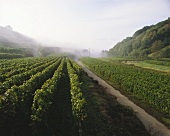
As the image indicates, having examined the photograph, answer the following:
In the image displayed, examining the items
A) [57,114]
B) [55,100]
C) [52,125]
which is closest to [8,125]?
[52,125]

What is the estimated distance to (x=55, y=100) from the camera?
1831cm

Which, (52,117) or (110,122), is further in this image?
(110,122)

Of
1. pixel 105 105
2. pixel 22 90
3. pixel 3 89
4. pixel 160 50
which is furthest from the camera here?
pixel 160 50

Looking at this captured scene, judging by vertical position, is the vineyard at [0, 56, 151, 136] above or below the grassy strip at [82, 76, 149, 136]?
above

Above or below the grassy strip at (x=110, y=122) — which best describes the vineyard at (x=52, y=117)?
above

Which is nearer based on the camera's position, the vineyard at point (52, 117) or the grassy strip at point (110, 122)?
the vineyard at point (52, 117)

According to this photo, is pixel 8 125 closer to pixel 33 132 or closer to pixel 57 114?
pixel 33 132

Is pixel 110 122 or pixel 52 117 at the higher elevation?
pixel 52 117

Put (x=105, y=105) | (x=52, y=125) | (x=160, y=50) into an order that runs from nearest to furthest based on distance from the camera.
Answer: (x=52, y=125) < (x=105, y=105) < (x=160, y=50)

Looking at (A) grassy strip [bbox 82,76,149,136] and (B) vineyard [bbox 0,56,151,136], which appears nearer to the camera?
(B) vineyard [bbox 0,56,151,136]

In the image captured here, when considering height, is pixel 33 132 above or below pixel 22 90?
below

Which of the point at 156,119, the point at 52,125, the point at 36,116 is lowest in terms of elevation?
the point at 156,119

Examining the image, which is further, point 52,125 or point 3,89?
point 3,89

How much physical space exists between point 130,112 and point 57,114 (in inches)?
303
